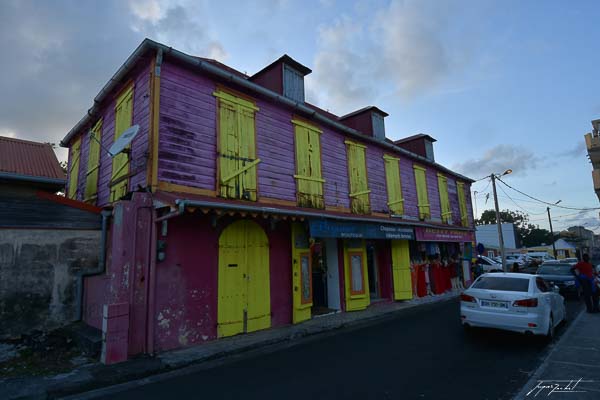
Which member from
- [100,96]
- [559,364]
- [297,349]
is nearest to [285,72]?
[100,96]

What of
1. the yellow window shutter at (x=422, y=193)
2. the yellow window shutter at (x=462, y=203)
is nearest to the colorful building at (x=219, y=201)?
the yellow window shutter at (x=422, y=193)

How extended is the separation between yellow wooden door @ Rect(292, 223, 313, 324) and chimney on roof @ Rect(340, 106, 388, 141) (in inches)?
248

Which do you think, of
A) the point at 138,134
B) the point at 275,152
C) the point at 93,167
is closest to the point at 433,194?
the point at 275,152

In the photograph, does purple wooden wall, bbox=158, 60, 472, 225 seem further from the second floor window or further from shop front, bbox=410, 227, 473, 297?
shop front, bbox=410, 227, 473, 297

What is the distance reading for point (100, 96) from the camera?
9828 millimetres

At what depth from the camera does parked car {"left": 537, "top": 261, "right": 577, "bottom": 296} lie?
1377 centimetres

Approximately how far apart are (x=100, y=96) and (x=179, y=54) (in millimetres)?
3818

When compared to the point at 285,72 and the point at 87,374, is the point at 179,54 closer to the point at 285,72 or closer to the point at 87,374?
the point at 285,72

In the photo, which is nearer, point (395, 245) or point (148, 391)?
point (148, 391)

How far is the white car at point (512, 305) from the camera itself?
650 centimetres

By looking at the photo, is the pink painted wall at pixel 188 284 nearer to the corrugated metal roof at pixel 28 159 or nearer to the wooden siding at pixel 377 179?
the corrugated metal roof at pixel 28 159

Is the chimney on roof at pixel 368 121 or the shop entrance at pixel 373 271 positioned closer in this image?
the shop entrance at pixel 373 271

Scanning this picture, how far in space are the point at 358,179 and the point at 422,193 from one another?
5.56 m

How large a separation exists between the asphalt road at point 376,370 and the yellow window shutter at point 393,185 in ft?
23.1
